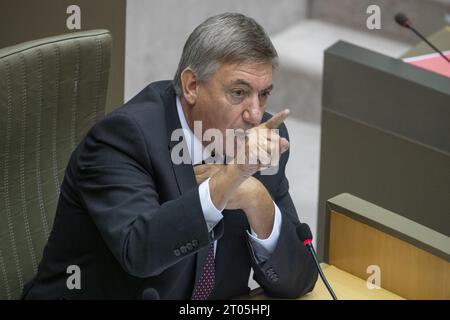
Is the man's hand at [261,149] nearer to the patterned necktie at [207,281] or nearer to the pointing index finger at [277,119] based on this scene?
the pointing index finger at [277,119]

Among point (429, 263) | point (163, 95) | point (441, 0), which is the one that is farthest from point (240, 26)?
point (441, 0)

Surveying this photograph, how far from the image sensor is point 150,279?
193 cm

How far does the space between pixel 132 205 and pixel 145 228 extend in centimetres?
5

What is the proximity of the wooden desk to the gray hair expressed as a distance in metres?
0.46

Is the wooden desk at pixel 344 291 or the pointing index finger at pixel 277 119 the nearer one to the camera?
the pointing index finger at pixel 277 119

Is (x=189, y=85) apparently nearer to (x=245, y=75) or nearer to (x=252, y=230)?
(x=245, y=75)

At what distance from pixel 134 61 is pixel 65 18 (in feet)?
2.98

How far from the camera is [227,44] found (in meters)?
1.89

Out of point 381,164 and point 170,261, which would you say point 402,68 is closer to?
point 381,164

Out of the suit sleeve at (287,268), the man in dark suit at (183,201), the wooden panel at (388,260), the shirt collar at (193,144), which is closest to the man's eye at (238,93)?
the man in dark suit at (183,201)

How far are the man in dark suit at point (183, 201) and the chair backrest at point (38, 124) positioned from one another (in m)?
0.12

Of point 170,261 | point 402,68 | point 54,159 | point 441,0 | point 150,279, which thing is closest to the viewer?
point 170,261

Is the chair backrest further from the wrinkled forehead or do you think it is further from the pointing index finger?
the pointing index finger

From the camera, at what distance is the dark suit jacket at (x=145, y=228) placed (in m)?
1.80
